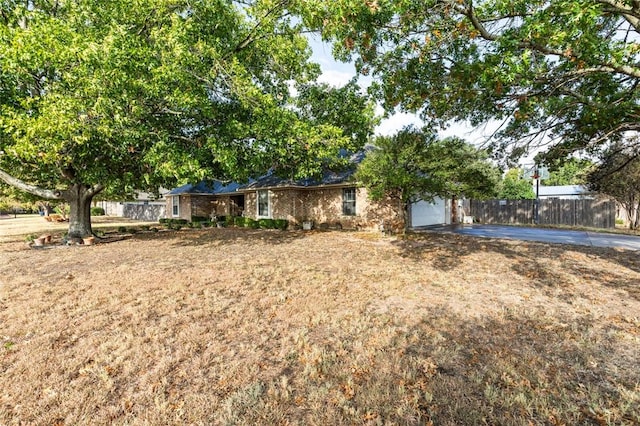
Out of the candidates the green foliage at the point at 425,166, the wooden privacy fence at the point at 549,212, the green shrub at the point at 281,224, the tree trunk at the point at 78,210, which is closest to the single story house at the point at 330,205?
the green shrub at the point at 281,224

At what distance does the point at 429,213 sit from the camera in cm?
1912

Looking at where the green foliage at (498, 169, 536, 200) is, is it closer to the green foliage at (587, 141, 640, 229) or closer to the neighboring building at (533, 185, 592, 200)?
the neighboring building at (533, 185, 592, 200)

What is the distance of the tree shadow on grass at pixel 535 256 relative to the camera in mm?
6992

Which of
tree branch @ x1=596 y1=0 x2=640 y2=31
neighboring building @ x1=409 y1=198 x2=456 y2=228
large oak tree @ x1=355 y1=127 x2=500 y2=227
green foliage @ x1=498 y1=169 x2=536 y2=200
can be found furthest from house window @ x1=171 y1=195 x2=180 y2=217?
green foliage @ x1=498 y1=169 x2=536 y2=200

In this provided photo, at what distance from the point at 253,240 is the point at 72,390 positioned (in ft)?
34.6

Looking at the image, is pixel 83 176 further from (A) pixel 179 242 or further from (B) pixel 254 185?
(B) pixel 254 185

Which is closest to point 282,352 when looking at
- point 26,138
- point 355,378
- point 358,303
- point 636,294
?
point 355,378

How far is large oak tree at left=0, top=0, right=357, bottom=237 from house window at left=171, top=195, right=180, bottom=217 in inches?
497

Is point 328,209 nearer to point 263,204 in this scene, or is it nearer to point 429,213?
point 263,204

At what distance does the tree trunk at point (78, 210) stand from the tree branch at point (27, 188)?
347 millimetres

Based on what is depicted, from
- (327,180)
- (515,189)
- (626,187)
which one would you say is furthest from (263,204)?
(515,189)

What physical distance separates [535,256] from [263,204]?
15.2 metres

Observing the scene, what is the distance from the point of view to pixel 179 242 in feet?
42.0

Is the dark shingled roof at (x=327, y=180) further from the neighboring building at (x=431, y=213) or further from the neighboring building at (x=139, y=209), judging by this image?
the neighboring building at (x=139, y=209)
